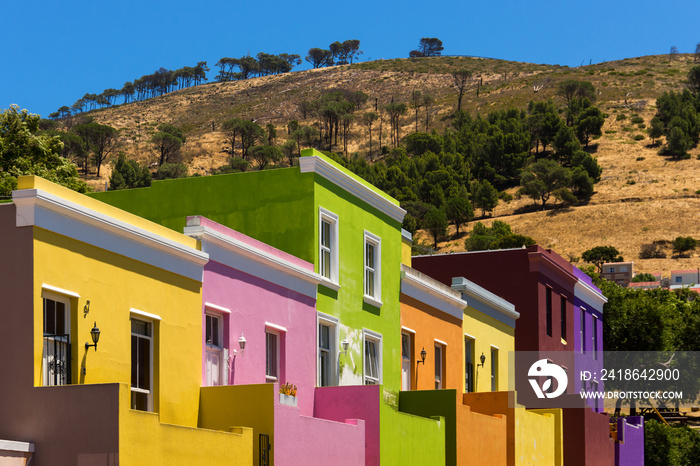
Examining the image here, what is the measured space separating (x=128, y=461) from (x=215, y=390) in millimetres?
4303

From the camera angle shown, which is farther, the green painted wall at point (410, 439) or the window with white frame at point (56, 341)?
the green painted wall at point (410, 439)

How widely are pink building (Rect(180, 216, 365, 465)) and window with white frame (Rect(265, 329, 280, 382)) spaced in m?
0.02

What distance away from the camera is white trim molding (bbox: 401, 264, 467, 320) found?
26859 mm

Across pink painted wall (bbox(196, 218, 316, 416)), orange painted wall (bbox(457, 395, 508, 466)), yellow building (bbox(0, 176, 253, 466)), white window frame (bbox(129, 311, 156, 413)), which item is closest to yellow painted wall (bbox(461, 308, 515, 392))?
orange painted wall (bbox(457, 395, 508, 466))

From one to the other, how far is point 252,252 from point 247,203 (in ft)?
11.4

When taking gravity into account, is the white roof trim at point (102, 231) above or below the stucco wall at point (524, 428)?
above

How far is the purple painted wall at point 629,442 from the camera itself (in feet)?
125

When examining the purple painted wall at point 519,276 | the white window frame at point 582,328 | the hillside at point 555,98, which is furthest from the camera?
the hillside at point 555,98

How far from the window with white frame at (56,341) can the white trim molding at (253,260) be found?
149 inches

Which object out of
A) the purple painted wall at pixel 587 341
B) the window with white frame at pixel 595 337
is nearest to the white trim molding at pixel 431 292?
the purple painted wall at pixel 587 341

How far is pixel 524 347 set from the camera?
35844 mm

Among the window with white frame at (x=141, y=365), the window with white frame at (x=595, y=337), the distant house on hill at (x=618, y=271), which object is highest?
the distant house on hill at (x=618, y=271)

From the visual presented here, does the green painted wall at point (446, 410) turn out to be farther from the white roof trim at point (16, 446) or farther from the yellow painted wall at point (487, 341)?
the white roof trim at point (16, 446)

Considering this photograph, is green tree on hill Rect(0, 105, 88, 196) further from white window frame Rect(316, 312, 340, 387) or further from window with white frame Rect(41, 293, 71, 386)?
window with white frame Rect(41, 293, 71, 386)
